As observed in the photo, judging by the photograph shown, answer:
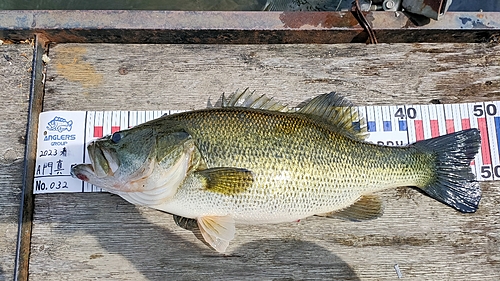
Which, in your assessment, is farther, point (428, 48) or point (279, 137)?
Answer: point (428, 48)

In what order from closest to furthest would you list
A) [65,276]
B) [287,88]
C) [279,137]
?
[279,137] → [65,276] → [287,88]

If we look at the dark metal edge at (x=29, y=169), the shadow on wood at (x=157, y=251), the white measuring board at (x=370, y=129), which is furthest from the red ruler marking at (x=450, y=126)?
the dark metal edge at (x=29, y=169)

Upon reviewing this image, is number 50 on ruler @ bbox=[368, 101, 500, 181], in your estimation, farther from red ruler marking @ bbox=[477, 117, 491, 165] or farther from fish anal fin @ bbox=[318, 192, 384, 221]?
fish anal fin @ bbox=[318, 192, 384, 221]

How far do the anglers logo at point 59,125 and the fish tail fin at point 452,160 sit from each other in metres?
1.95

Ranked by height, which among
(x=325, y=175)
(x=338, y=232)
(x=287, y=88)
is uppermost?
(x=287, y=88)

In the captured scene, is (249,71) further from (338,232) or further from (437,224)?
(437,224)

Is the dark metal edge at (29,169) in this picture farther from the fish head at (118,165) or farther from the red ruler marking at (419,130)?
the red ruler marking at (419,130)

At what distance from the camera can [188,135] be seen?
6.35ft

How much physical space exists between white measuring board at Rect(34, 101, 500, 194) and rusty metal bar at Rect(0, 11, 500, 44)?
0.46 metres

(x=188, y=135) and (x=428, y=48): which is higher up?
(x=428, y=48)

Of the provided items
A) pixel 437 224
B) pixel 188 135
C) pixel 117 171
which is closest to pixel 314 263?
pixel 437 224

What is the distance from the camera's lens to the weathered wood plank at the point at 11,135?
86.5 inches

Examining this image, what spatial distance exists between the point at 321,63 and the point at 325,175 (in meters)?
0.83

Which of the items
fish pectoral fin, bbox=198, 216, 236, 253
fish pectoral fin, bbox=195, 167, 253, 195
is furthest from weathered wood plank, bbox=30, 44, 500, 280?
fish pectoral fin, bbox=195, 167, 253, 195
